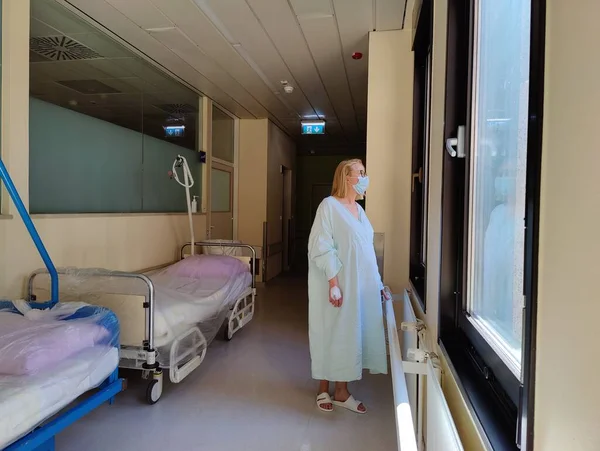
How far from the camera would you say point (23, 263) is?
267cm

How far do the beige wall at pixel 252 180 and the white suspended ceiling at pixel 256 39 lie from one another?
1247 millimetres

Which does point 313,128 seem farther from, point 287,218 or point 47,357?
point 47,357

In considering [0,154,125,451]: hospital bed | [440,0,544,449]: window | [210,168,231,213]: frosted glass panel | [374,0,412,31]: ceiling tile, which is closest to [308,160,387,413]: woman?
[440,0,544,449]: window

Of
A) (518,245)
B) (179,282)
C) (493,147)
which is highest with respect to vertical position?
(493,147)

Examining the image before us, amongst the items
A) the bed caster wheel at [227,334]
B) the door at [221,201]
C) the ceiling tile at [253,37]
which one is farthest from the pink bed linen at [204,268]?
the ceiling tile at [253,37]

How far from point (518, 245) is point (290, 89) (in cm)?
463

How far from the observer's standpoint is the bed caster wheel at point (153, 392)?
2.52 metres

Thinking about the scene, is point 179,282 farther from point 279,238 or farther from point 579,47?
point 279,238

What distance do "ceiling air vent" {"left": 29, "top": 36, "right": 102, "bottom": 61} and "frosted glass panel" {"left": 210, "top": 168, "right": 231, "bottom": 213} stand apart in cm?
263

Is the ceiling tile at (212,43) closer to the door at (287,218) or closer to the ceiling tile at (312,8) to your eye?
the ceiling tile at (312,8)

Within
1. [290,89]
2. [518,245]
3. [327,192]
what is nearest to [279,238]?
[327,192]

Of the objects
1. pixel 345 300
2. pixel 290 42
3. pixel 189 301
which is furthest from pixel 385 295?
pixel 290 42

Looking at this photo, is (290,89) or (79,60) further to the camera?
(290,89)

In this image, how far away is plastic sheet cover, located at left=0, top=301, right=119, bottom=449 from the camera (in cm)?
145
